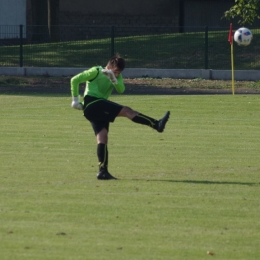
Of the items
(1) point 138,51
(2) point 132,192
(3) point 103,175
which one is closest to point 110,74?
(3) point 103,175

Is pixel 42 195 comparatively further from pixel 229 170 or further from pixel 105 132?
→ pixel 229 170

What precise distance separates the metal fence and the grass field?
15245 mm

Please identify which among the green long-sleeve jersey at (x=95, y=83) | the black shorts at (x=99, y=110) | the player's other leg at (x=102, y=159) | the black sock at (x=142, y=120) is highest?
the green long-sleeve jersey at (x=95, y=83)

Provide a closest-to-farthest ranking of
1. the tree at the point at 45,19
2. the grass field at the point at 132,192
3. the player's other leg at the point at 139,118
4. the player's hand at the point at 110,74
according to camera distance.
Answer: the grass field at the point at 132,192 → the player's hand at the point at 110,74 → the player's other leg at the point at 139,118 → the tree at the point at 45,19

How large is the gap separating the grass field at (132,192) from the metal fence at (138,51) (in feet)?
50.0

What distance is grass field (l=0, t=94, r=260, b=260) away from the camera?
721 centimetres

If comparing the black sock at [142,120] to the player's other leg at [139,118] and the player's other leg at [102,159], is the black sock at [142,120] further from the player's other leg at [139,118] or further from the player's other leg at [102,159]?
the player's other leg at [102,159]

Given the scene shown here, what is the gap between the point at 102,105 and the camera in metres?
10.5

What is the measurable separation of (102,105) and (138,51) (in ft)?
80.7

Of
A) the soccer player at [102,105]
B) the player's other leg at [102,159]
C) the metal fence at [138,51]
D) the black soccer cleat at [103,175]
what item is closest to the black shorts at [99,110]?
the soccer player at [102,105]

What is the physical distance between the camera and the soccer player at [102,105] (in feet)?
34.3

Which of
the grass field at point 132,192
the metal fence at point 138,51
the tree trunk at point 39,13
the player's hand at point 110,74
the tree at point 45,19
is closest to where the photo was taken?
the grass field at point 132,192

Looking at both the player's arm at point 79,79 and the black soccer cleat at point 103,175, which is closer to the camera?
the player's arm at point 79,79

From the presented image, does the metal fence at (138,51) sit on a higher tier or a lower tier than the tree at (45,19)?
lower
